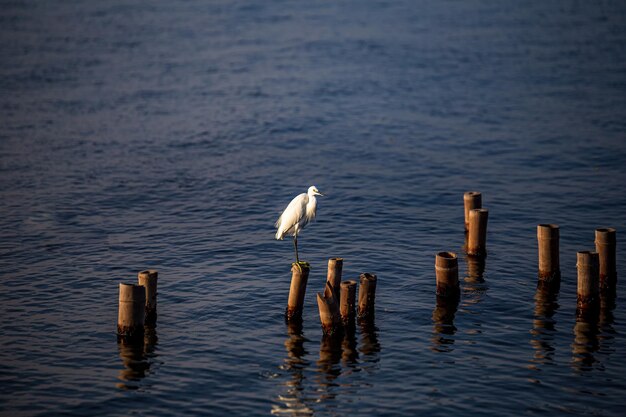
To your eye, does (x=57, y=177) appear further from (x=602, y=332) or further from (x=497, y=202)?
(x=602, y=332)

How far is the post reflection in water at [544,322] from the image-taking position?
2450cm

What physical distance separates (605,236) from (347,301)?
8.89m

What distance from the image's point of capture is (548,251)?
28.5 m

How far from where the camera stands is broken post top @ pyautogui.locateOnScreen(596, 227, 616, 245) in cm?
2742

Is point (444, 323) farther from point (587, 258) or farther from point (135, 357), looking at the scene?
point (135, 357)

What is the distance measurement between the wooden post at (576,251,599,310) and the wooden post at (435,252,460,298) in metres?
3.83

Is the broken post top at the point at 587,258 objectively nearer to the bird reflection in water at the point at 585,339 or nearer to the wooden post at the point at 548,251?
the bird reflection in water at the point at 585,339

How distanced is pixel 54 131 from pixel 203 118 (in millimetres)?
10277

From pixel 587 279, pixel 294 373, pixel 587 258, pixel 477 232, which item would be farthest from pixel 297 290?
pixel 587 279

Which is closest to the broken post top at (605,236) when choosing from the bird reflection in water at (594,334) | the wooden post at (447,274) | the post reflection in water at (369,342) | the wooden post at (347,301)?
the bird reflection in water at (594,334)

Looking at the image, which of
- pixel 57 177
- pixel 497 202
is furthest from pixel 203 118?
pixel 497 202

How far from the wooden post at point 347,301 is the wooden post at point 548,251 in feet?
23.0

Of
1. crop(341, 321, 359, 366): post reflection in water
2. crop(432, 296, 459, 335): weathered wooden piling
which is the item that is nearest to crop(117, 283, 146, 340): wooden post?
crop(341, 321, 359, 366): post reflection in water

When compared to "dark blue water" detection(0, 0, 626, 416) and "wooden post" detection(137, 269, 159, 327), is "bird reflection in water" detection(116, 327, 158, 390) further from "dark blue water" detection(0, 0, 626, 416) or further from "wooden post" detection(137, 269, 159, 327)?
"wooden post" detection(137, 269, 159, 327)
